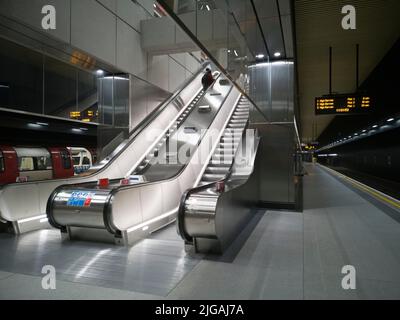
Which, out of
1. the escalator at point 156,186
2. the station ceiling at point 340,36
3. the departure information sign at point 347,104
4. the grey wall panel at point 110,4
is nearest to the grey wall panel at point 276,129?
the station ceiling at point 340,36

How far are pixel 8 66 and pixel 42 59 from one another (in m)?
1.08

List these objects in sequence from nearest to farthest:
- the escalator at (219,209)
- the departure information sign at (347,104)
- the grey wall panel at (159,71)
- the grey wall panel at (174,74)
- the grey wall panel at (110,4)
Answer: the escalator at (219,209), the grey wall panel at (110,4), the departure information sign at (347,104), the grey wall panel at (159,71), the grey wall panel at (174,74)

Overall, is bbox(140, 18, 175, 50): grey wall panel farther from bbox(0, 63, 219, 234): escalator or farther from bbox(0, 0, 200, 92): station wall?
bbox(0, 63, 219, 234): escalator

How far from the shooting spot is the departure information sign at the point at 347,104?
1124cm

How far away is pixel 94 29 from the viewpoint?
28.4 feet

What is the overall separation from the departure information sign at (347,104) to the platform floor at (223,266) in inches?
259

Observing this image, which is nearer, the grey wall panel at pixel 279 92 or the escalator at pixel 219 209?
the escalator at pixel 219 209

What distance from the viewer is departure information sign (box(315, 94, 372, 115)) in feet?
36.9

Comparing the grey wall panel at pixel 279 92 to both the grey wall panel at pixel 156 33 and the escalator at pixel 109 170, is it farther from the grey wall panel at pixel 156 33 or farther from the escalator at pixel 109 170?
the grey wall panel at pixel 156 33

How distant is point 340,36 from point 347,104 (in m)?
3.46

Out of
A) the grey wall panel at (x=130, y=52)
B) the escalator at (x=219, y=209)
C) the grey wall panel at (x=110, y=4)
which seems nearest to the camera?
the escalator at (x=219, y=209)

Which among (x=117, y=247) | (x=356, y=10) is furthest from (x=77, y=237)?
(x=356, y=10)

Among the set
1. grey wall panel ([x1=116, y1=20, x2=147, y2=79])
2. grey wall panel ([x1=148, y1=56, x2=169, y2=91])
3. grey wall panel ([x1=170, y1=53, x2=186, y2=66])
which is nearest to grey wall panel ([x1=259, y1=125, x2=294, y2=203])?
grey wall panel ([x1=116, y1=20, x2=147, y2=79])

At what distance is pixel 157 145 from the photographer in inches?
375
